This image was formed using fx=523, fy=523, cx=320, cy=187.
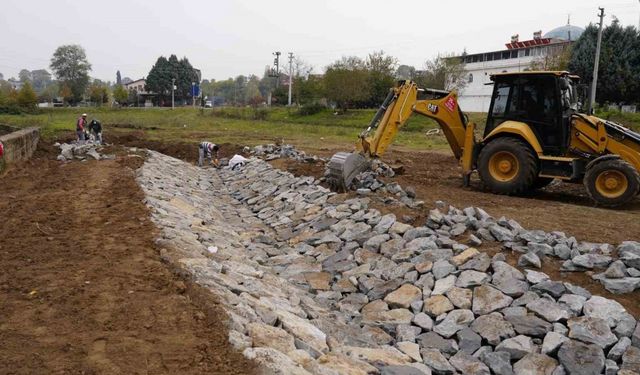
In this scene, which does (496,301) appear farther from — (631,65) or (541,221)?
(631,65)

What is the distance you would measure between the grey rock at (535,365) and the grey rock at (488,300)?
0.83 meters

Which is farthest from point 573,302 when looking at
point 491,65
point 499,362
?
point 491,65

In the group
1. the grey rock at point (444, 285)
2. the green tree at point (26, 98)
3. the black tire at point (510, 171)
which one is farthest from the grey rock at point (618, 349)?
the green tree at point (26, 98)

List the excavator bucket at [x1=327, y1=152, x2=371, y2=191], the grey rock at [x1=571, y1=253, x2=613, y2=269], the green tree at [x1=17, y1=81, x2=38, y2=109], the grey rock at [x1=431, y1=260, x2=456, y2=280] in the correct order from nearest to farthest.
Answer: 1. the grey rock at [x1=571, y1=253, x2=613, y2=269]
2. the grey rock at [x1=431, y1=260, x2=456, y2=280]
3. the excavator bucket at [x1=327, y1=152, x2=371, y2=191]
4. the green tree at [x1=17, y1=81, x2=38, y2=109]

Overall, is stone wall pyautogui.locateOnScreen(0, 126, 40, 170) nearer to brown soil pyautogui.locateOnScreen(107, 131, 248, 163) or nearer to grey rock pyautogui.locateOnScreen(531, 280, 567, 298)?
brown soil pyautogui.locateOnScreen(107, 131, 248, 163)

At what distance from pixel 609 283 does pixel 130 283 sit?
18.1 feet

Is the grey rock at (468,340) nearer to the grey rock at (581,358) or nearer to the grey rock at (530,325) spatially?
the grey rock at (530,325)

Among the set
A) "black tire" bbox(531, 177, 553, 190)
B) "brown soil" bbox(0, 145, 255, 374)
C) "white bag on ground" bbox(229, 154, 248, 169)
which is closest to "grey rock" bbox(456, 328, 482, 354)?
"brown soil" bbox(0, 145, 255, 374)

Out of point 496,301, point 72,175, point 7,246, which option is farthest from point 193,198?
point 496,301

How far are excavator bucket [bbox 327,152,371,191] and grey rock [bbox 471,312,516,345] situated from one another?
5609 mm

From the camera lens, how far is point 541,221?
8.70 metres

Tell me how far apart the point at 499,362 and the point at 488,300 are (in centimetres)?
102

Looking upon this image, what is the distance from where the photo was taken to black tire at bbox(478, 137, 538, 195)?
10.8 meters

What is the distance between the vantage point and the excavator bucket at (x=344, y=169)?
37.3 feet
